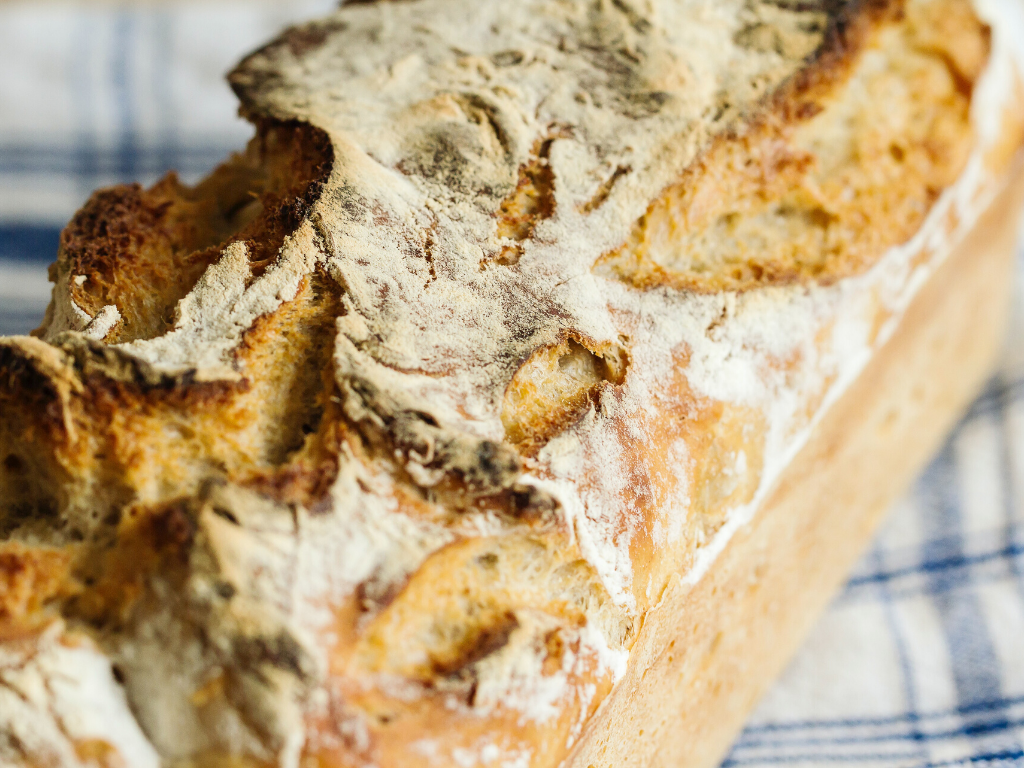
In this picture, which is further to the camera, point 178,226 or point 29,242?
point 29,242

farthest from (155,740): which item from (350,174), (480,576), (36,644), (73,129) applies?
(73,129)

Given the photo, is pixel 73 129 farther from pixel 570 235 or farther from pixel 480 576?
pixel 480 576

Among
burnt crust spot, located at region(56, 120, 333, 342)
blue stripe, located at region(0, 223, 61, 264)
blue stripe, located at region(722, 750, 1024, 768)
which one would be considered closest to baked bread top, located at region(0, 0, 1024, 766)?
burnt crust spot, located at region(56, 120, 333, 342)

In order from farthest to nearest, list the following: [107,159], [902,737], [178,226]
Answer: [107,159] < [902,737] < [178,226]

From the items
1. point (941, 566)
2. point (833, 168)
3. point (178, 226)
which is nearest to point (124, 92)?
point (178, 226)

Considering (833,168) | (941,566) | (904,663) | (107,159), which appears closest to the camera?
(833,168)

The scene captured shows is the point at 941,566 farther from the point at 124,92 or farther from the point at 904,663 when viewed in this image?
the point at 124,92

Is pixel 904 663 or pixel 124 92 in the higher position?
pixel 124 92
